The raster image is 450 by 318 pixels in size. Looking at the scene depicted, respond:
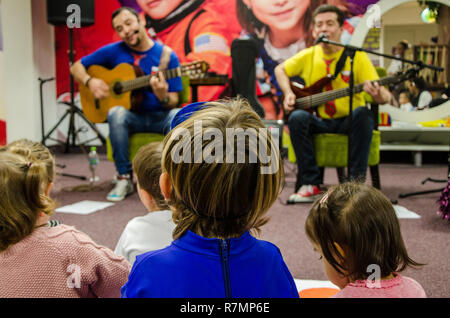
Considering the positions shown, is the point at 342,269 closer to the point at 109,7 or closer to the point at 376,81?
the point at 376,81

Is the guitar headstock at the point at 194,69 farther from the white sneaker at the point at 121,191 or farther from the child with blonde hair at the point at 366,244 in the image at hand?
the child with blonde hair at the point at 366,244

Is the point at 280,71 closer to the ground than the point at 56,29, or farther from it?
closer to the ground

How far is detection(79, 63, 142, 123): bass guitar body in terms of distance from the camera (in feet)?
8.54

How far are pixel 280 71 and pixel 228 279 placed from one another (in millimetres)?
2135

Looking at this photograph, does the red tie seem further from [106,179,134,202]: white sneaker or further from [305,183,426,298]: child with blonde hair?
[305,183,426,298]: child with blonde hair

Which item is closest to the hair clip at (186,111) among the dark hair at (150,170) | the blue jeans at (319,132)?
the dark hair at (150,170)

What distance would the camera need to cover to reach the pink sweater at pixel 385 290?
24.6 inches

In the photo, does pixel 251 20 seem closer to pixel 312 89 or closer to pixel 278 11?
pixel 278 11

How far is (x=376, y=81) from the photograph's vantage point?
2209mm

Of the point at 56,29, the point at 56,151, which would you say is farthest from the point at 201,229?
the point at 56,29

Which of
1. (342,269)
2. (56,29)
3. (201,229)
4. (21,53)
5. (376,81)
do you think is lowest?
(342,269)

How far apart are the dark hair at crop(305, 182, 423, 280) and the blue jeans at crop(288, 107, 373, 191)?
156 cm

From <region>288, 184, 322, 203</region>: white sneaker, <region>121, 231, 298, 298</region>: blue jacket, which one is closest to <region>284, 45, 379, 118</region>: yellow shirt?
<region>288, 184, 322, 203</region>: white sneaker

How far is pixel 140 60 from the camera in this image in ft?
8.85
